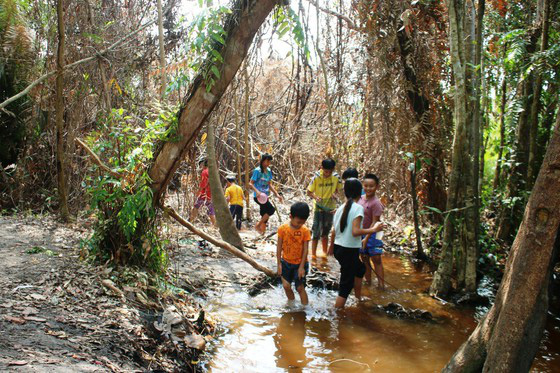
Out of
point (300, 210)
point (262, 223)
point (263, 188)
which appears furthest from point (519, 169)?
point (262, 223)

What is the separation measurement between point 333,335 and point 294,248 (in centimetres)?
111

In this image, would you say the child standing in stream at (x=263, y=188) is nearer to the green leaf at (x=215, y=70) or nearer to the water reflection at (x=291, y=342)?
the water reflection at (x=291, y=342)

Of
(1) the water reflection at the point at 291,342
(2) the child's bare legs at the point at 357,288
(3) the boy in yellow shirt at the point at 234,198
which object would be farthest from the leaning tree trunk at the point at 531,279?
(3) the boy in yellow shirt at the point at 234,198

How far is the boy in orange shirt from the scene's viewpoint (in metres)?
5.61

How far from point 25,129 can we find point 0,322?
7107 mm

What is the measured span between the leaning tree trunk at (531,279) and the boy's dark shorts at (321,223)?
16.7 feet

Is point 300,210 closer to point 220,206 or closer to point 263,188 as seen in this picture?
point 220,206

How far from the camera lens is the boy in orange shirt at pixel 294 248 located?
5.61 m

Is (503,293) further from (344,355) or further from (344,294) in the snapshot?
(344,294)

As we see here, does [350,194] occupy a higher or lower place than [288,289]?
higher

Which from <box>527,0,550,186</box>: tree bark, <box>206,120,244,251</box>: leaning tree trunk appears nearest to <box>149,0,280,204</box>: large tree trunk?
<box>206,120,244,251</box>: leaning tree trunk

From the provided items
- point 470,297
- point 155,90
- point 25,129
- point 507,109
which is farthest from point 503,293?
point 25,129

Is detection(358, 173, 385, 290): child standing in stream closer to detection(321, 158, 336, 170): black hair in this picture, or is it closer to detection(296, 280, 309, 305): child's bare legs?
detection(321, 158, 336, 170): black hair

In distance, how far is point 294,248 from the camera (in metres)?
5.67
